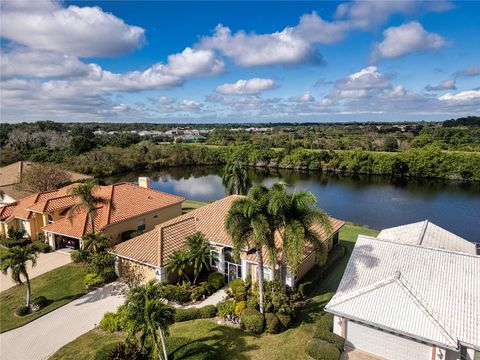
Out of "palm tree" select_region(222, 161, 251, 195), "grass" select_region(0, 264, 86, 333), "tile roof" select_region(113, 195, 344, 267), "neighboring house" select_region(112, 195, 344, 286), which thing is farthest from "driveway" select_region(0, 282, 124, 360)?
"palm tree" select_region(222, 161, 251, 195)

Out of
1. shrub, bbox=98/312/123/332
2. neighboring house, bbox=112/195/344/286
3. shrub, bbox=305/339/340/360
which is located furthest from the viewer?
neighboring house, bbox=112/195/344/286

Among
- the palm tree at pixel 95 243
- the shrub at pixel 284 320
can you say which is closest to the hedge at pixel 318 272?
the shrub at pixel 284 320

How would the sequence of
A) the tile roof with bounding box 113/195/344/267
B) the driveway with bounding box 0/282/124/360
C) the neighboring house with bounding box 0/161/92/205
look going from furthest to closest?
1. the neighboring house with bounding box 0/161/92/205
2. the tile roof with bounding box 113/195/344/267
3. the driveway with bounding box 0/282/124/360

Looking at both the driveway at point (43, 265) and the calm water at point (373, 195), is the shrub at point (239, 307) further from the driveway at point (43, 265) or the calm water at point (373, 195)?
the driveway at point (43, 265)

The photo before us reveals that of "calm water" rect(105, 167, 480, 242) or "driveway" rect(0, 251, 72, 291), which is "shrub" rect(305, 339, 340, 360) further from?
"driveway" rect(0, 251, 72, 291)

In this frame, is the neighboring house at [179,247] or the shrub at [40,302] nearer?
the shrub at [40,302]

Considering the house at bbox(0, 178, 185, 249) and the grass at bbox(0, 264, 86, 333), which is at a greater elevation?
the house at bbox(0, 178, 185, 249)

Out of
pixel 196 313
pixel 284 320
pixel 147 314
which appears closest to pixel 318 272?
pixel 284 320

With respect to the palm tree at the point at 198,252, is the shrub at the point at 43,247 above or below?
below

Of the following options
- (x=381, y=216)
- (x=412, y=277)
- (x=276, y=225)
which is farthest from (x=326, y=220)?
(x=381, y=216)
